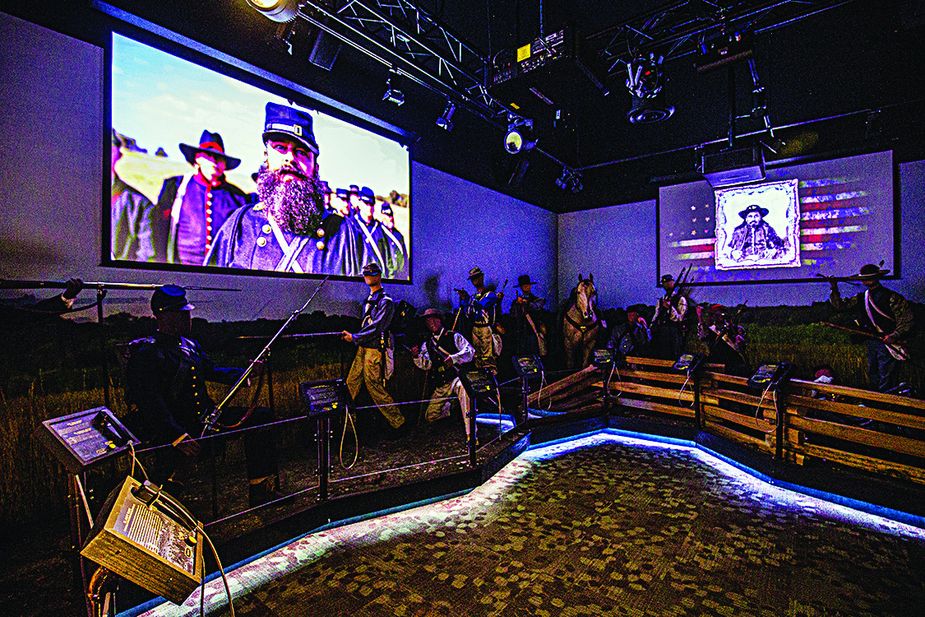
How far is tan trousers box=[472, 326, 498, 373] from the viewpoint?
6.15 m

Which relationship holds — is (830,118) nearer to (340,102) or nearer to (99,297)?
(340,102)

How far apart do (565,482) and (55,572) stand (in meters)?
3.84

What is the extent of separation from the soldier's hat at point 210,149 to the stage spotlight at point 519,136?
12.2 ft

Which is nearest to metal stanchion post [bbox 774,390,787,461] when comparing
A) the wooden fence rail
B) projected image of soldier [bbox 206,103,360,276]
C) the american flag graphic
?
the wooden fence rail

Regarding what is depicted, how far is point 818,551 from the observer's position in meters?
3.00

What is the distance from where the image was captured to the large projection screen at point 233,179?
12.2ft

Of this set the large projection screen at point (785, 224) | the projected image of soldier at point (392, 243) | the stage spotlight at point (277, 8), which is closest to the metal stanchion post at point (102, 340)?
the stage spotlight at point (277, 8)

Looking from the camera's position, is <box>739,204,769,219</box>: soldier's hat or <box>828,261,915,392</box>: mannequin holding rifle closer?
<box>828,261,915,392</box>: mannequin holding rifle

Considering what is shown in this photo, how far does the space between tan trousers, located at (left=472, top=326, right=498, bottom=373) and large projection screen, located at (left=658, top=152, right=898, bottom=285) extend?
15.2ft

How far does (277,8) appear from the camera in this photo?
3.42m

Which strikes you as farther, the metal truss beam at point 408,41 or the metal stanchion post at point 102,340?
the metal truss beam at point 408,41

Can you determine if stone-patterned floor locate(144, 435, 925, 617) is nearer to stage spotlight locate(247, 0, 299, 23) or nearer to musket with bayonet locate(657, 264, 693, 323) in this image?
stage spotlight locate(247, 0, 299, 23)

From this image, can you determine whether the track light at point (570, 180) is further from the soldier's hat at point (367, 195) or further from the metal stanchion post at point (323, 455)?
the metal stanchion post at point (323, 455)

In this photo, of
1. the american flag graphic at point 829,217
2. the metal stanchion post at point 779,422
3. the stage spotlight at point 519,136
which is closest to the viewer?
the metal stanchion post at point 779,422
